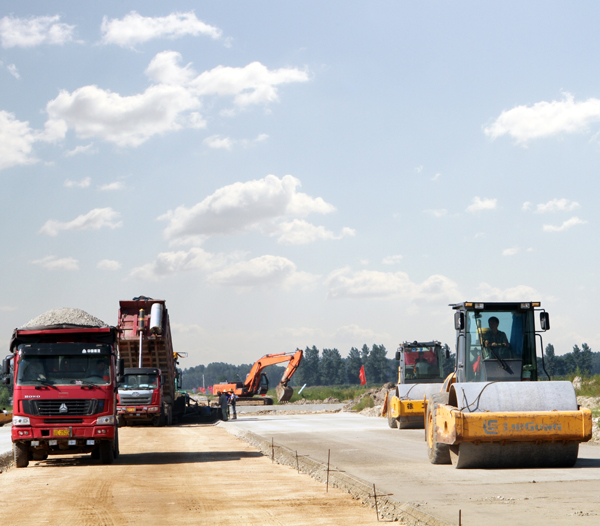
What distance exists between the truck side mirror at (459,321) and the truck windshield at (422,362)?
590 inches

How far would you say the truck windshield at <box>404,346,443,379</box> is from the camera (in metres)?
30.0

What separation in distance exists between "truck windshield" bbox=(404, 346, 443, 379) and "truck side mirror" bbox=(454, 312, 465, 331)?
15.0 meters

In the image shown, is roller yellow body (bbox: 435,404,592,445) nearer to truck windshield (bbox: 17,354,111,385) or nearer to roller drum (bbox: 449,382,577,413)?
roller drum (bbox: 449,382,577,413)

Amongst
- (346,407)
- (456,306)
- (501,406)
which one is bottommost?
(346,407)

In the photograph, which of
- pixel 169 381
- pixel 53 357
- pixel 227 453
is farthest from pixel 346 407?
pixel 53 357

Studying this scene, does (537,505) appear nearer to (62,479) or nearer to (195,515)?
(195,515)

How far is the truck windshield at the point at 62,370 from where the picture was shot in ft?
54.8

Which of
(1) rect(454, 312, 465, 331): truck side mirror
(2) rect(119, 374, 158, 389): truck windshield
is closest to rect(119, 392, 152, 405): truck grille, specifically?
(2) rect(119, 374, 158, 389): truck windshield

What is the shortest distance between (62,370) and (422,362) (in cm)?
1654

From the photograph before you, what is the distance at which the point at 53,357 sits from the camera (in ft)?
55.2

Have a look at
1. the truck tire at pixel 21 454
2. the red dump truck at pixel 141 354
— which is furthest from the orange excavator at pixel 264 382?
the truck tire at pixel 21 454

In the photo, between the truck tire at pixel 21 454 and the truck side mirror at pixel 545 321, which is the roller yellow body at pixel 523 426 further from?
the truck tire at pixel 21 454

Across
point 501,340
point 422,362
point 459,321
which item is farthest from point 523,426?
point 422,362

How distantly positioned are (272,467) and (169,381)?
20.7 m
